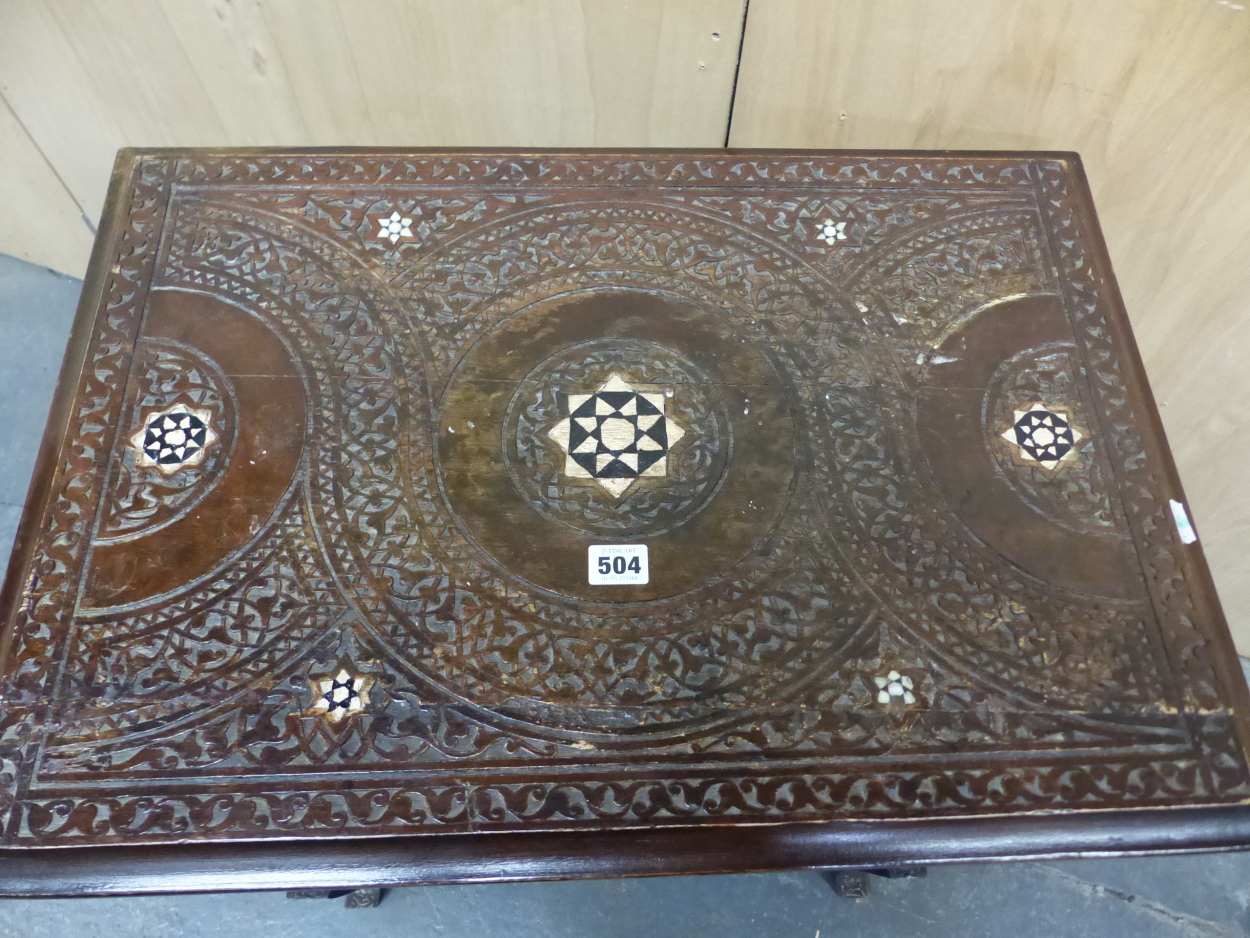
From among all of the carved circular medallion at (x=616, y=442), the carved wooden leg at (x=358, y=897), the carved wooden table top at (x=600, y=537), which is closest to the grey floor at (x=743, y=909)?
the carved wooden leg at (x=358, y=897)

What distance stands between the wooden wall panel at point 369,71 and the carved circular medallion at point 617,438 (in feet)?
2.27

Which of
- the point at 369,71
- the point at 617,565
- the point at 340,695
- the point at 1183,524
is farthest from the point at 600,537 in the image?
the point at 369,71

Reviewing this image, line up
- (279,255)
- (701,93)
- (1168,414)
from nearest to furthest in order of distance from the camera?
(279,255), (701,93), (1168,414)

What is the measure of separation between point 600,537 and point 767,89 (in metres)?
1.00

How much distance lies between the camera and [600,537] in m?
1.10

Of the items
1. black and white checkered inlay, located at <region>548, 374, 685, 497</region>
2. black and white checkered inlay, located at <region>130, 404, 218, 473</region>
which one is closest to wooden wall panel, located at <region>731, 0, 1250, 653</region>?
black and white checkered inlay, located at <region>548, 374, 685, 497</region>

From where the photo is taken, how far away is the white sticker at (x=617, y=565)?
1073 millimetres

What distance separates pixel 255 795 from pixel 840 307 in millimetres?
1016

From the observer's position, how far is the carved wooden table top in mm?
957

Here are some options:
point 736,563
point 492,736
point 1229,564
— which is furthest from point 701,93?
point 1229,564

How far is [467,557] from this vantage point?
108 cm

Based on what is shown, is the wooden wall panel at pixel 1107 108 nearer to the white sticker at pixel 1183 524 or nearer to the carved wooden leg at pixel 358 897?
the white sticker at pixel 1183 524

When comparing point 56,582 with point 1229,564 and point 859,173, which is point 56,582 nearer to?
point 859,173

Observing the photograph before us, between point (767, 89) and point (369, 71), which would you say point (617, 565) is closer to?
point (767, 89)
